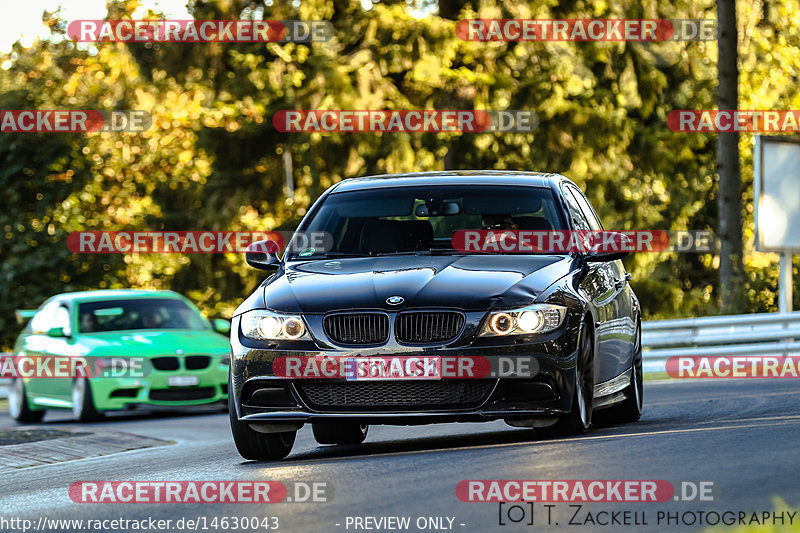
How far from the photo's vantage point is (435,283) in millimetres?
9797

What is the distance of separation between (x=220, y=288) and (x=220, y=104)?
4714mm

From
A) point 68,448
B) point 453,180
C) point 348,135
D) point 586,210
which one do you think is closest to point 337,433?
point 453,180

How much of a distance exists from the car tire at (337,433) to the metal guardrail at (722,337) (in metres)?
12.2

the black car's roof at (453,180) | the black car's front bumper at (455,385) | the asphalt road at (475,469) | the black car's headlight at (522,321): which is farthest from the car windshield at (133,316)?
the black car's headlight at (522,321)

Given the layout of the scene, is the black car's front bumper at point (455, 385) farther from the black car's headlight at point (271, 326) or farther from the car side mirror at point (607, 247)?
the car side mirror at point (607, 247)

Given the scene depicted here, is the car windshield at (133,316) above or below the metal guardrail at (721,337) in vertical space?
above

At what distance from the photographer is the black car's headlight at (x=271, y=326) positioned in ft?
31.9

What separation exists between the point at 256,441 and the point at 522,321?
1.94 meters

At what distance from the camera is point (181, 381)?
63.9 feet

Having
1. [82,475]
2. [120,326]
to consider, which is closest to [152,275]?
[120,326]

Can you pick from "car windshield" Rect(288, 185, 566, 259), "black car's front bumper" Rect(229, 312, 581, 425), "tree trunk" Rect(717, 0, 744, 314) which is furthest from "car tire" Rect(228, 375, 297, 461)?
"tree trunk" Rect(717, 0, 744, 314)

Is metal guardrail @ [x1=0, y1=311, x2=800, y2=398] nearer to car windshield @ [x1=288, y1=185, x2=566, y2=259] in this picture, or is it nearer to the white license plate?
the white license plate

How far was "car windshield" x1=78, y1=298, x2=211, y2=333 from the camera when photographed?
67.9 feet

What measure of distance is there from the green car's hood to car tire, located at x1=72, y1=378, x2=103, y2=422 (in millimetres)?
409
